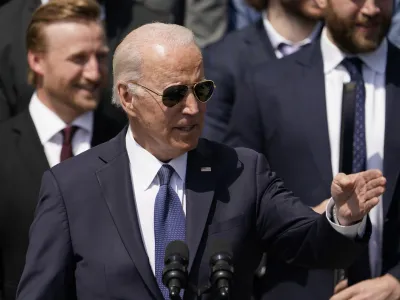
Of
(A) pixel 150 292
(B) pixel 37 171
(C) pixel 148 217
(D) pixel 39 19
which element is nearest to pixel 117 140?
(C) pixel 148 217

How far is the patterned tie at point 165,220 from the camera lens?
459 cm

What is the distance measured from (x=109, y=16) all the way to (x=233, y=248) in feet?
8.81

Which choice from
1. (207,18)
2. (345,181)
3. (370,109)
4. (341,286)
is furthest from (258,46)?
(345,181)

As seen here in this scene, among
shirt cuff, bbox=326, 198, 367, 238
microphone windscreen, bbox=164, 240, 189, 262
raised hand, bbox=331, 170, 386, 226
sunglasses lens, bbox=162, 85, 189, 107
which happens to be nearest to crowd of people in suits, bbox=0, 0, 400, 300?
sunglasses lens, bbox=162, 85, 189, 107

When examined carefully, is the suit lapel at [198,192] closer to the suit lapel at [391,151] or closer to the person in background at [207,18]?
the suit lapel at [391,151]

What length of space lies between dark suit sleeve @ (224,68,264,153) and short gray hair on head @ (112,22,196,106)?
1214 mm

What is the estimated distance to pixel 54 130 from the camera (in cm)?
625

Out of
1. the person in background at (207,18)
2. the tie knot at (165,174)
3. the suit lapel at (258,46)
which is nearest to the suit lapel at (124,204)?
the tie knot at (165,174)

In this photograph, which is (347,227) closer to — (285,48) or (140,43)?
(140,43)

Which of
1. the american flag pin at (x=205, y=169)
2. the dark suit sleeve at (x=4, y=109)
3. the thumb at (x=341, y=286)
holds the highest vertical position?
the american flag pin at (x=205, y=169)

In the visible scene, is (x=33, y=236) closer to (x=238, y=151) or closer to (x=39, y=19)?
(x=238, y=151)

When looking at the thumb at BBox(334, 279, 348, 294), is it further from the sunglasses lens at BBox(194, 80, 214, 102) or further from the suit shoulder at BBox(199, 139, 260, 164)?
the sunglasses lens at BBox(194, 80, 214, 102)

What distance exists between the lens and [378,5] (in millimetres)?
5934

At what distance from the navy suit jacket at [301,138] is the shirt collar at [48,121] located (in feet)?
2.62
